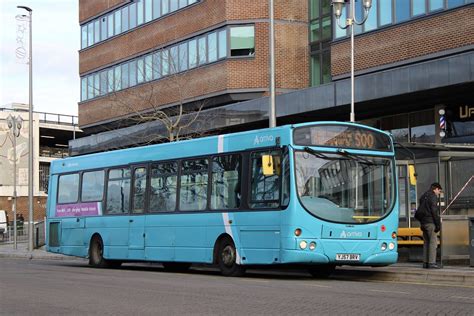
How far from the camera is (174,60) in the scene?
40.1m

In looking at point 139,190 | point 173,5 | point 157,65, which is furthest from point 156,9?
point 139,190

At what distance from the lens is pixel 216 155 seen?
1819cm

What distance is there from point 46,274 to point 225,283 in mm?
5646

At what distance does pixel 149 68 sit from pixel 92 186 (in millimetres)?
19845

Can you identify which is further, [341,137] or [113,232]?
[113,232]

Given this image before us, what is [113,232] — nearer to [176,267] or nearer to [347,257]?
[176,267]

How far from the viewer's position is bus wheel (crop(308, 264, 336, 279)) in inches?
701

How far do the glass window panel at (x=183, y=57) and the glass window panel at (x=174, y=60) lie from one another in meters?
0.29

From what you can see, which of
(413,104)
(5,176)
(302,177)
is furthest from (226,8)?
(5,176)

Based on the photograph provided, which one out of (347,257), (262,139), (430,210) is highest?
(262,139)

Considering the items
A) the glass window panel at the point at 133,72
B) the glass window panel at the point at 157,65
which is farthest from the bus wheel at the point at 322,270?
the glass window panel at the point at 133,72

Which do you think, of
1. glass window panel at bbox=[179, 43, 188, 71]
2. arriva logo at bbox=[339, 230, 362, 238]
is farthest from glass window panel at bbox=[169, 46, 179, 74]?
arriva logo at bbox=[339, 230, 362, 238]

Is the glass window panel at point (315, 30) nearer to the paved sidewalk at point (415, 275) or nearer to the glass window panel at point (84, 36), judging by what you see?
the paved sidewalk at point (415, 275)

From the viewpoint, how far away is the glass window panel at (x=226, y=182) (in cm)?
1742
